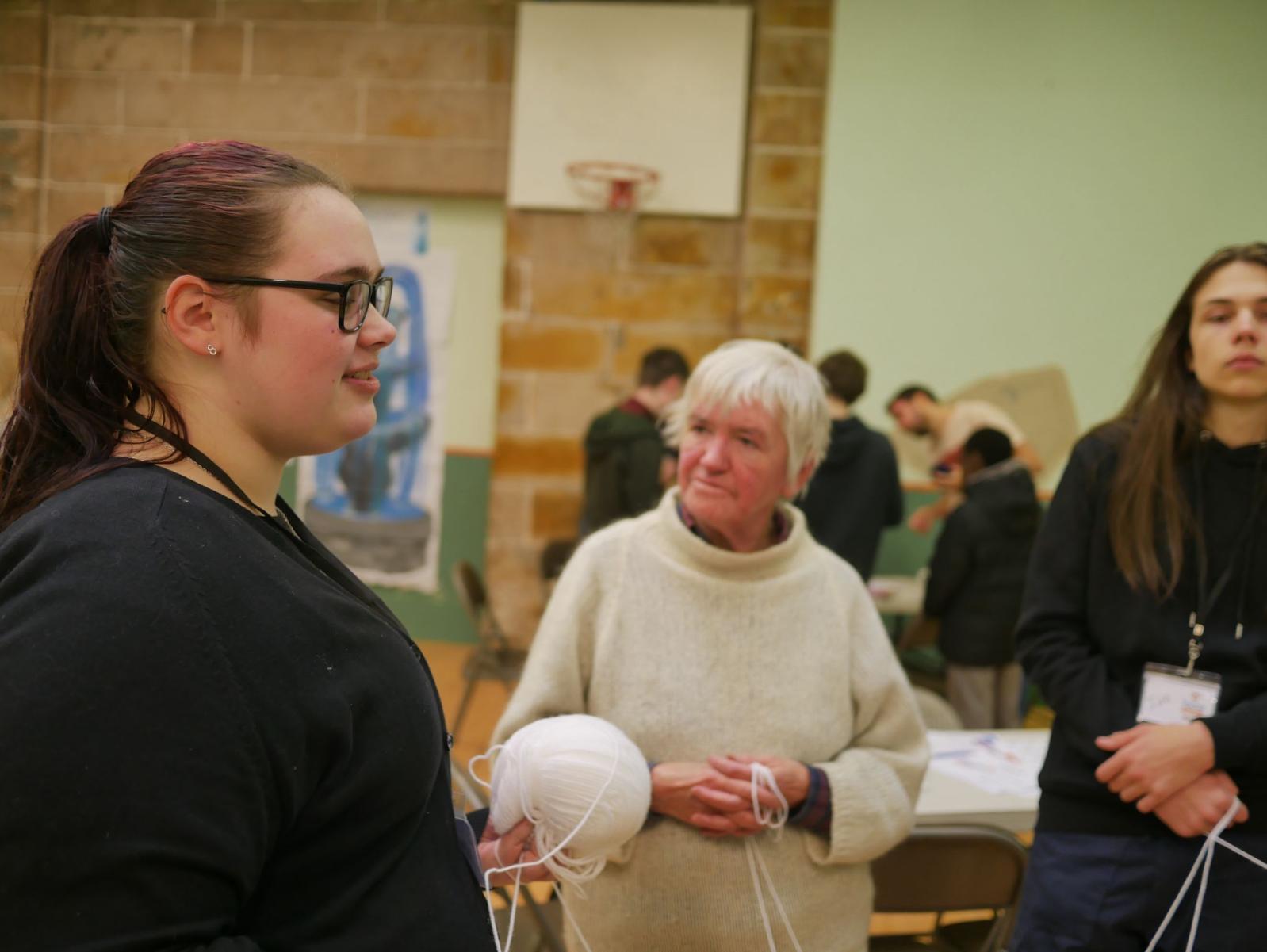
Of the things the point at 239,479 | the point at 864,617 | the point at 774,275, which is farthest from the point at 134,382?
the point at 774,275

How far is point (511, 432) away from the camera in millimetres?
6383

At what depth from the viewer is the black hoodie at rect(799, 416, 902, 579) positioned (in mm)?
4355

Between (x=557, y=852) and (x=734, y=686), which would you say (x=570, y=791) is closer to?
(x=557, y=852)

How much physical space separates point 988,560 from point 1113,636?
8.59ft

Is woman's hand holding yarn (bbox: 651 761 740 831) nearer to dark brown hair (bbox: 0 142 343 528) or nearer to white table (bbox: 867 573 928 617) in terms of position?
dark brown hair (bbox: 0 142 343 528)

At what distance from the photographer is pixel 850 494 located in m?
4.39

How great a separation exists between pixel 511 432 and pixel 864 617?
4596 mm

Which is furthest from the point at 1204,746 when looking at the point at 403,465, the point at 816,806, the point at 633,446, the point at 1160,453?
the point at 403,465

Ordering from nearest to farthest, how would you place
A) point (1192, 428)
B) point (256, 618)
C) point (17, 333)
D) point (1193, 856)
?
point (256, 618)
point (17, 333)
point (1193, 856)
point (1192, 428)

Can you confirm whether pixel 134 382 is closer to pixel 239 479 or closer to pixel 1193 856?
pixel 239 479

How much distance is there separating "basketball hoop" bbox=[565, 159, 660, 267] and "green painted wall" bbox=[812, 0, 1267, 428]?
100cm

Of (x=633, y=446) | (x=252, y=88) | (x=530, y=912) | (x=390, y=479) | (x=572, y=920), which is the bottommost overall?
(x=530, y=912)

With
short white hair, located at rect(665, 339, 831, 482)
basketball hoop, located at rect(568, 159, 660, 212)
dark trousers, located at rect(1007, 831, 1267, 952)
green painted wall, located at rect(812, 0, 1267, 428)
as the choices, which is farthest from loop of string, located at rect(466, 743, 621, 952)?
basketball hoop, located at rect(568, 159, 660, 212)

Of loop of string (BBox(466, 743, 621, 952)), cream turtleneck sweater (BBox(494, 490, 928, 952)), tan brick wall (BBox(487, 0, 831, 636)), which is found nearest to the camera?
loop of string (BBox(466, 743, 621, 952))
